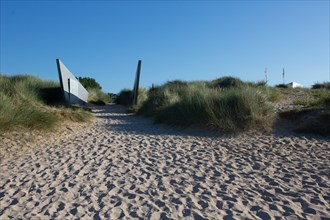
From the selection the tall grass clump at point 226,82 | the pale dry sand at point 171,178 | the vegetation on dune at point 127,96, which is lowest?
the pale dry sand at point 171,178

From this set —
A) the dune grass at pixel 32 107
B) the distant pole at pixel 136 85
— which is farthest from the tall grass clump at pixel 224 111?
the distant pole at pixel 136 85

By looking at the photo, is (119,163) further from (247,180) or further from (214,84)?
(214,84)

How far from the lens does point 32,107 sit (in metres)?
10.4

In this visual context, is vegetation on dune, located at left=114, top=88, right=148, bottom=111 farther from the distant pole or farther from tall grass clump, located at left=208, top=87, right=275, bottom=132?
tall grass clump, located at left=208, top=87, right=275, bottom=132

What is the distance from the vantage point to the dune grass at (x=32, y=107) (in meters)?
9.02

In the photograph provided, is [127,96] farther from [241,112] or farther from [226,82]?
[241,112]

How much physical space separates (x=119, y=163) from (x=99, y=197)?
1.83 meters

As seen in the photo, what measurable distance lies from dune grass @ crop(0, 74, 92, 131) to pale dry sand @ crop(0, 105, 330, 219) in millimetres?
1039

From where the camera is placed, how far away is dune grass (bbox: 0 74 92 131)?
9.02 m

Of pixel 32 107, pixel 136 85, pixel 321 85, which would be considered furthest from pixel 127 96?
pixel 32 107

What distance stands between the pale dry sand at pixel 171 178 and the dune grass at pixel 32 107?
1.04 metres

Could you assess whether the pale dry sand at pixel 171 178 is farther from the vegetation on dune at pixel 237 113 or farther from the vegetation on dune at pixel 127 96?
the vegetation on dune at pixel 127 96

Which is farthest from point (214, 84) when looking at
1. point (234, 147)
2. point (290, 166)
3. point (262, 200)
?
point (262, 200)

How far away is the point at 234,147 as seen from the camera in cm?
780
